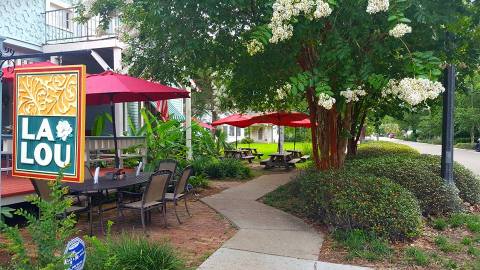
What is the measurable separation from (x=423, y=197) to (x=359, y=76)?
304 cm

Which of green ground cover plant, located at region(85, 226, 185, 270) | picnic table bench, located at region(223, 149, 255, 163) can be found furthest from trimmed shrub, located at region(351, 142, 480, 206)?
picnic table bench, located at region(223, 149, 255, 163)

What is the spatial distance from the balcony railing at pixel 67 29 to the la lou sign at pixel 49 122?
363 inches

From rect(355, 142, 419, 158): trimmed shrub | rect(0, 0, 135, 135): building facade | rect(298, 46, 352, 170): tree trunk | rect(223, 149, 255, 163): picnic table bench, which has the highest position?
rect(0, 0, 135, 135): building facade

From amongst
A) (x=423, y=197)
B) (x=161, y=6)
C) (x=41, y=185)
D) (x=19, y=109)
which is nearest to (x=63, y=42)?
(x=161, y=6)

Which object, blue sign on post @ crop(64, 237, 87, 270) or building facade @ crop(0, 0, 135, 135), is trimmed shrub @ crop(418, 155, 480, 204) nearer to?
blue sign on post @ crop(64, 237, 87, 270)

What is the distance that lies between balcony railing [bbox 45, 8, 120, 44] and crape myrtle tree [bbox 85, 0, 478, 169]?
2.66 meters

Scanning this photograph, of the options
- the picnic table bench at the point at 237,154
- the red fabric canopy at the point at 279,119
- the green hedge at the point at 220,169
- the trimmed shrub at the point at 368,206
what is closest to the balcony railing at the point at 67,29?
the green hedge at the point at 220,169

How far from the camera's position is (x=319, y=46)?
23.1 ft

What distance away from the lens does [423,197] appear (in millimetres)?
7883

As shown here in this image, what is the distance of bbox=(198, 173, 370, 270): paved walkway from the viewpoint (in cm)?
531

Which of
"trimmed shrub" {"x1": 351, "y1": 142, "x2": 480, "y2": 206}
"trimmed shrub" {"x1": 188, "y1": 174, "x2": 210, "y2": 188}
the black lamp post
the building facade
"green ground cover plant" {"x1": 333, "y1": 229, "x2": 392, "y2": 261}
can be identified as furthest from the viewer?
the building facade

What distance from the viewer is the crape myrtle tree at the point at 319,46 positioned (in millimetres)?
5441

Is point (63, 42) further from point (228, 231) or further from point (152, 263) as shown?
point (152, 263)

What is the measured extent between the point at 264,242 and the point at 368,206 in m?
1.59
